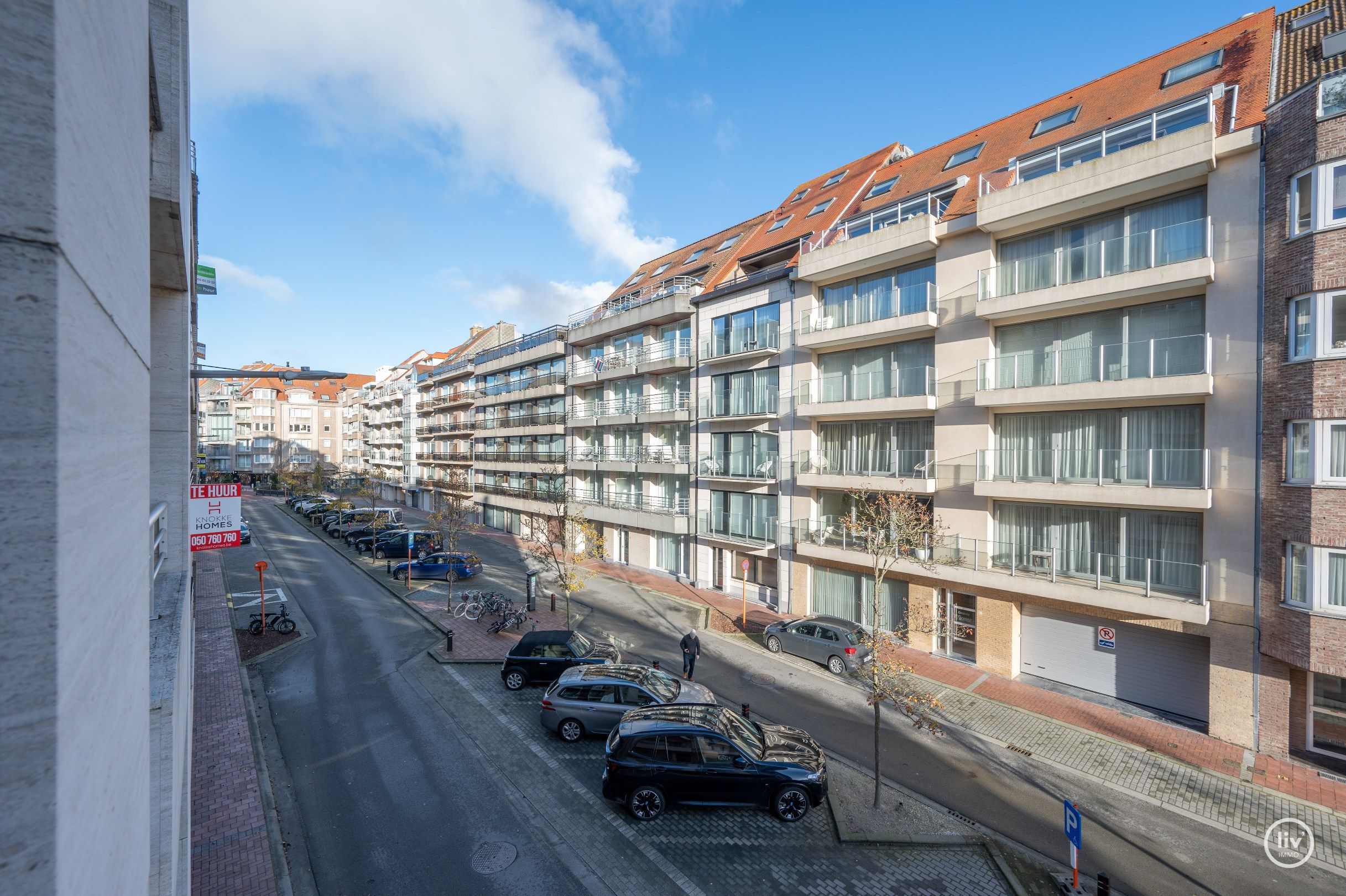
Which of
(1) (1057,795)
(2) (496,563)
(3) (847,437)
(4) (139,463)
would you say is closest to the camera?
(4) (139,463)

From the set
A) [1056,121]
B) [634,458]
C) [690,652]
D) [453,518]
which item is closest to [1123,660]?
[690,652]

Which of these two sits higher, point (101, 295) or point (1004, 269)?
point (1004, 269)

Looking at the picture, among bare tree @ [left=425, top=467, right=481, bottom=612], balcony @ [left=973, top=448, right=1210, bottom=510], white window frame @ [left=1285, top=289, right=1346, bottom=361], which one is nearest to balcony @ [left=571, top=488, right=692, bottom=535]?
bare tree @ [left=425, top=467, right=481, bottom=612]

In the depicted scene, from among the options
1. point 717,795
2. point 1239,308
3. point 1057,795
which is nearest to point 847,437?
point 1239,308

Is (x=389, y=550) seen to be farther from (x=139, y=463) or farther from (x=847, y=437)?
(x=139, y=463)

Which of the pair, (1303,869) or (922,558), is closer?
(1303,869)

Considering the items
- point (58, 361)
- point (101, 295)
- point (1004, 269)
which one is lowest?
point (58, 361)

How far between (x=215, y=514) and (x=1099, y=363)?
67.8 ft

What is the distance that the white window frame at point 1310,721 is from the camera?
12.3 metres

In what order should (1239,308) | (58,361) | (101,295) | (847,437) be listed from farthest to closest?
(847,437)
(1239,308)
(101,295)
(58,361)

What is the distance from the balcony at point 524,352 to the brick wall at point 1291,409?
29.4 metres

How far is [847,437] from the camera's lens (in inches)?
837

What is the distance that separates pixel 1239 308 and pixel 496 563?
1196 inches

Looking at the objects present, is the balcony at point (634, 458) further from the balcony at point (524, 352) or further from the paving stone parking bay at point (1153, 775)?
the paving stone parking bay at point (1153, 775)
